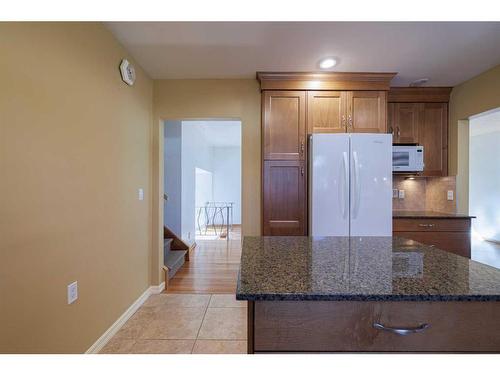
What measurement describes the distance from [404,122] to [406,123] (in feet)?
0.09

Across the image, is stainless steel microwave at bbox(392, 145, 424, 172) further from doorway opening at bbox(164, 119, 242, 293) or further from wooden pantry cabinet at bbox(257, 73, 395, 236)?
doorway opening at bbox(164, 119, 242, 293)

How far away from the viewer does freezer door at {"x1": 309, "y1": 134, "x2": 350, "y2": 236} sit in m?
2.24

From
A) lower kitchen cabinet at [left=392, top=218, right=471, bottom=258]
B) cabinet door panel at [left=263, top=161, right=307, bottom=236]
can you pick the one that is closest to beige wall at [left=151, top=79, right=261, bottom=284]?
cabinet door panel at [left=263, top=161, right=307, bottom=236]

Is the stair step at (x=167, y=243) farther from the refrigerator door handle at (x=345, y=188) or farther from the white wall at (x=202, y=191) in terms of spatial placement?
the white wall at (x=202, y=191)

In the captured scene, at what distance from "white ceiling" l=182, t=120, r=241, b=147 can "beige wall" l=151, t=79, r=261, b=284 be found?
1826mm

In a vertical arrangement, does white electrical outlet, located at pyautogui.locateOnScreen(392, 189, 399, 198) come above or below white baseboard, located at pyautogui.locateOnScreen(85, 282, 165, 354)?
above

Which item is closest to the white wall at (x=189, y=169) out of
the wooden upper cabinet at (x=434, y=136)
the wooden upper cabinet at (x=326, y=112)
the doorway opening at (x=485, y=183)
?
the wooden upper cabinet at (x=326, y=112)

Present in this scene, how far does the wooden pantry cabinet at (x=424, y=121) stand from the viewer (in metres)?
2.77

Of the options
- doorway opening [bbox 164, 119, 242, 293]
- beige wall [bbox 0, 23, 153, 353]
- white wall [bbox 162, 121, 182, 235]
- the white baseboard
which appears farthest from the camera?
white wall [bbox 162, 121, 182, 235]

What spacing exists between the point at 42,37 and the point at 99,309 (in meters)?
1.76

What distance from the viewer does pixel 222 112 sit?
8.63ft

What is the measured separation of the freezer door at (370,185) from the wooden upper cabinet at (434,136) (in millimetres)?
931
